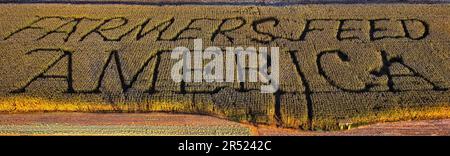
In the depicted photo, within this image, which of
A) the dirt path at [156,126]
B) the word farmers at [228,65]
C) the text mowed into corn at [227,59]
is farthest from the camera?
the word farmers at [228,65]

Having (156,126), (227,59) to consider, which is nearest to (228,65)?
(227,59)

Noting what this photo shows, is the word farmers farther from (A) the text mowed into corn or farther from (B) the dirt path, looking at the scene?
(B) the dirt path

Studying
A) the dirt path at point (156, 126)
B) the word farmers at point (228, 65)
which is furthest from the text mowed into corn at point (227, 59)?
the dirt path at point (156, 126)

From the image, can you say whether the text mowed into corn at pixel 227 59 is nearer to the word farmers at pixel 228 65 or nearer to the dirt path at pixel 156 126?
the word farmers at pixel 228 65

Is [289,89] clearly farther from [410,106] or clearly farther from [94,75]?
[94,75]

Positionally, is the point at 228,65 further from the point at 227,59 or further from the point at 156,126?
the point at 156,126

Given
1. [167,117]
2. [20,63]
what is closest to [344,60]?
[167,117]
